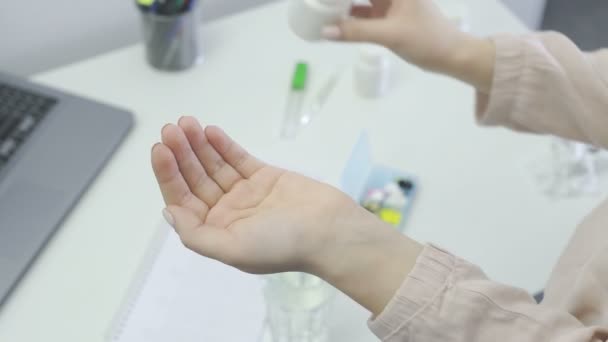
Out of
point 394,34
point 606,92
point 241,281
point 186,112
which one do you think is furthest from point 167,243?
point 606,92

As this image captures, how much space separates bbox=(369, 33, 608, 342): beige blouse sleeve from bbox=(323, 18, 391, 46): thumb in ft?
0.40

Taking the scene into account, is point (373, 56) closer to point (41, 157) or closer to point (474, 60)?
point (474, 60)

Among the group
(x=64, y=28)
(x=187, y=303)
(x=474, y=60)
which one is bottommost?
(x=187, y=303)

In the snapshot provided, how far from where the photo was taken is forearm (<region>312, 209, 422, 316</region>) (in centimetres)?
51

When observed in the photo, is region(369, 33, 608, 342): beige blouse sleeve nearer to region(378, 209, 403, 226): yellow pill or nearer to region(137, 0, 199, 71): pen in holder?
region(378, 209, 403, 226): yellow pill

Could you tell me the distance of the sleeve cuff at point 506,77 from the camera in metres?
0.66

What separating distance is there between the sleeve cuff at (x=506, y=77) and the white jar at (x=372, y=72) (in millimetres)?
188

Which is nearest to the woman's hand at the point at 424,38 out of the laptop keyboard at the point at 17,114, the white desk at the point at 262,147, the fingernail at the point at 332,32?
the fingernail at the point at 332,32

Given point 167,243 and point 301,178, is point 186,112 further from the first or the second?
point 301,178

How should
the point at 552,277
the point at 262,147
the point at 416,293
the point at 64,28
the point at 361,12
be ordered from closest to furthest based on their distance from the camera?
the point at 416,293, the point at 552,277, the point at 361,12, the point at 262,147, the point at 64,28

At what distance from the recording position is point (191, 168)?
0.55 meters

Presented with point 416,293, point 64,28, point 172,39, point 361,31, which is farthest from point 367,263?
point 64,28

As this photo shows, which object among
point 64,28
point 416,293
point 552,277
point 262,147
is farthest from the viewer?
point 64,28

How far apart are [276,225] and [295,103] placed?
379 millimetres
